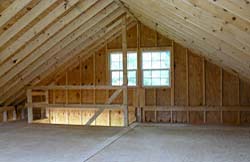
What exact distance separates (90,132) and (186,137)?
5.89 feet

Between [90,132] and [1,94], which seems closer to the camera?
[90,132]

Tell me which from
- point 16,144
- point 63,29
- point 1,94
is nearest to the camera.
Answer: point 16,144

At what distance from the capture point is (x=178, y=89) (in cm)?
738

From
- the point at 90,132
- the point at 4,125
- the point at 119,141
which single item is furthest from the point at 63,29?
the point at 4,125

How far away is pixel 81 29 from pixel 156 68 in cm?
247

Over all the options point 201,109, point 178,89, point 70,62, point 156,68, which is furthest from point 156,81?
point 70,62

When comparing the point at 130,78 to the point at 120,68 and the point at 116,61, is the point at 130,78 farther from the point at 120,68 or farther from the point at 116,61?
the point at 116,61

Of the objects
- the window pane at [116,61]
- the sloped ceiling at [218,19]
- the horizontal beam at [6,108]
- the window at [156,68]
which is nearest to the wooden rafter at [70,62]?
the horizontal beam at [6,108]

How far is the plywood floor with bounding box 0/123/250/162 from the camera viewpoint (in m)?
3.69

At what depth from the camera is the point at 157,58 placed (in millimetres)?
7504

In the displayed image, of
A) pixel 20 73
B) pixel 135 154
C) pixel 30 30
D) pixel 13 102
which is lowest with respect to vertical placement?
pixel 135 154

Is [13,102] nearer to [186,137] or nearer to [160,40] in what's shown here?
[160,40]

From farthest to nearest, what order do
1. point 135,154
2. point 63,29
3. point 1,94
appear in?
point 1,94
point 63,29
point 135,154

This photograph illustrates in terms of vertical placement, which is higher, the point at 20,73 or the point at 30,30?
the point at 30,30
